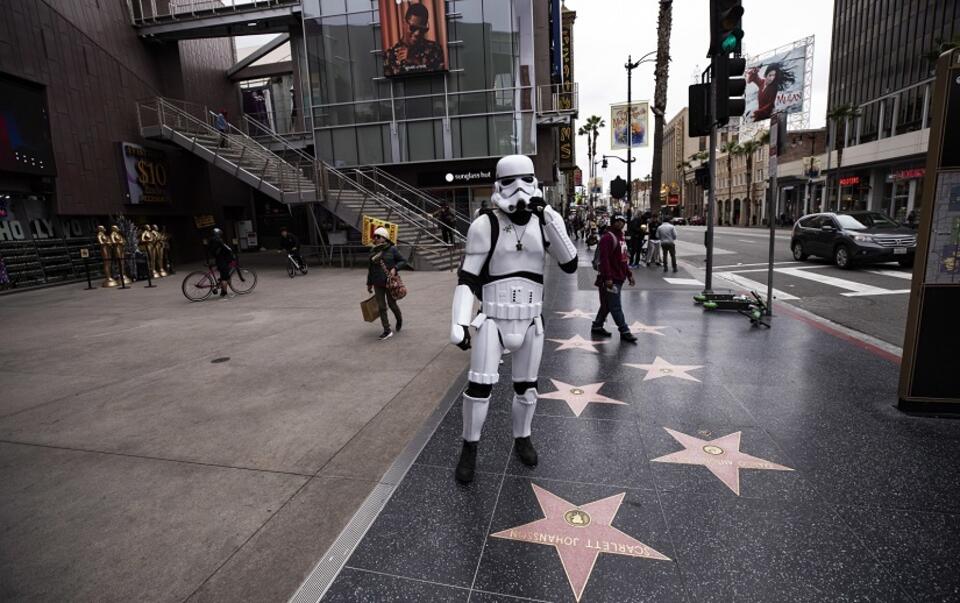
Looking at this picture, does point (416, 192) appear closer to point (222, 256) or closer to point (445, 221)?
point (445, 221)

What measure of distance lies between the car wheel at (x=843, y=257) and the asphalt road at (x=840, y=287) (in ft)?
0.72

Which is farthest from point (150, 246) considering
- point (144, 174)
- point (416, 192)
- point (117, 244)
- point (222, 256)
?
point (416, 192)

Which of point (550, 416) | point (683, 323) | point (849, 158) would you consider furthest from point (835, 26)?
point (550, 416)

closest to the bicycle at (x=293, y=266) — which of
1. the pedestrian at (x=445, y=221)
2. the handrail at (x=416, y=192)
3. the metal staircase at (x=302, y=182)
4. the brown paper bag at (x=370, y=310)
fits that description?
the metal staircase at (x=302, y=182)

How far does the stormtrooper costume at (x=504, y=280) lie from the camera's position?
3.25 m

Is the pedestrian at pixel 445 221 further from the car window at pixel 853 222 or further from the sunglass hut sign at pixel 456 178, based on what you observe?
the car window at pixel 853 222

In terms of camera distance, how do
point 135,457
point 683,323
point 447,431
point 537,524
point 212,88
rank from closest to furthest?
1. point 537,524
2. point 135,457
3. point 447,431
4. point 683,323
5. point 212,88

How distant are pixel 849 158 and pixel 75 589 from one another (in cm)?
5487

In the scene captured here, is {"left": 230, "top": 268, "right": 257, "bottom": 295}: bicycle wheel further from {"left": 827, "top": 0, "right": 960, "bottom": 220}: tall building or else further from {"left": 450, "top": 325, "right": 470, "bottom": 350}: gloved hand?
{"left": 827, "top": 0, "right": 960, "bottom": 220}: tall building

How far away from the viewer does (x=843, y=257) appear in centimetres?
1333

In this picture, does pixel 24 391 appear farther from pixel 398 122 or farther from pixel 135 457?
pixel 398 122

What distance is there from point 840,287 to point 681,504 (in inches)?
407

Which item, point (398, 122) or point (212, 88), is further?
point (212, 88)

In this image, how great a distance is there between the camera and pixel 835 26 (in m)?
49.9
